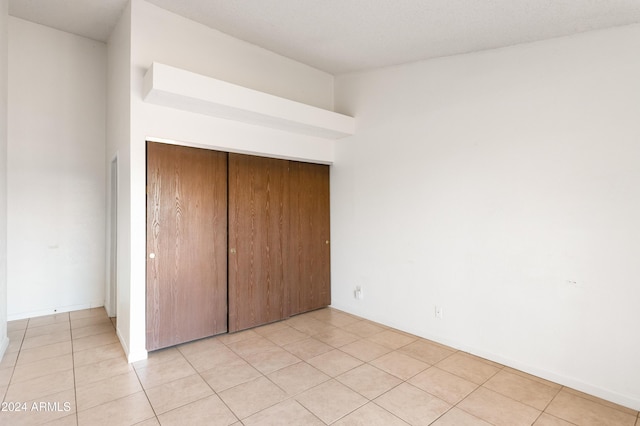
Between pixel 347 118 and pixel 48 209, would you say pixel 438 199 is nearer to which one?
pixel 347 118

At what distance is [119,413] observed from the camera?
7.34ft

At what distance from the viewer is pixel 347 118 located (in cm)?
428

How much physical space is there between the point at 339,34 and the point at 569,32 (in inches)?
77.2

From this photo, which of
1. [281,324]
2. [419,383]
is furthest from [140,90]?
[419,383]

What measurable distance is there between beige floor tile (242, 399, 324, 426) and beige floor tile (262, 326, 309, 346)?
1117 millimetres

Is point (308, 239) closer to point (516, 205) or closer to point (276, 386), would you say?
point (276, 386)

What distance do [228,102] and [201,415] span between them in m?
2.62

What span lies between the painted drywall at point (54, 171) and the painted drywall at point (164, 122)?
2.81 ft

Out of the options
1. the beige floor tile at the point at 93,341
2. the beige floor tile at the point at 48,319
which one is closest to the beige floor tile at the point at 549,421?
the beige floor tile at the point at 93,341

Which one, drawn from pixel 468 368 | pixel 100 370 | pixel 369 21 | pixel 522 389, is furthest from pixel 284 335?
pixel 369 21

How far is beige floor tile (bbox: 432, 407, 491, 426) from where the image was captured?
86.0 inches

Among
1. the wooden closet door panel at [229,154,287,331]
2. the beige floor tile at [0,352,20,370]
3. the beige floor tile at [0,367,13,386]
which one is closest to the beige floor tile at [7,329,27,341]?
the beige floor tile at [0,352,20,370]

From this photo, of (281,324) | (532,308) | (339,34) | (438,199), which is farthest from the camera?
(281,324)

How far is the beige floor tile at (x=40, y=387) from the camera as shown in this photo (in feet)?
7.96
